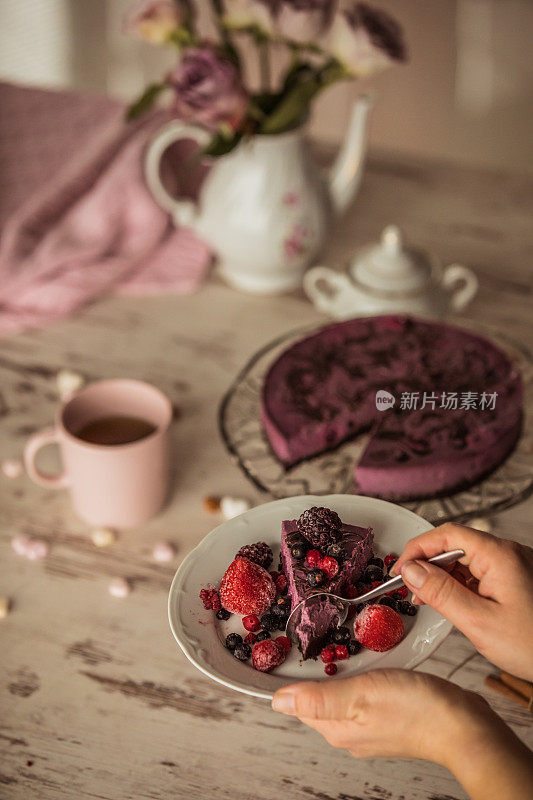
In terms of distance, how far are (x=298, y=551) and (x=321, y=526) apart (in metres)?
0.03

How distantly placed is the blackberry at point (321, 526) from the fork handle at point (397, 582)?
0.20ft

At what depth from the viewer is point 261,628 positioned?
82cm

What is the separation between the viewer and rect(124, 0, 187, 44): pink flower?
1.46 metres

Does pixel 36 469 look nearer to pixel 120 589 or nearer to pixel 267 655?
pixel 120 589

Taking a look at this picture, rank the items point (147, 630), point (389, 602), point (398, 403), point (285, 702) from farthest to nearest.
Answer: point (398, 403), point (147, 630), point (389, 602), point (285, 702)

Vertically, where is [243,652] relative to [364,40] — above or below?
below

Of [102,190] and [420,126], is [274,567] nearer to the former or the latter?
[102,190]

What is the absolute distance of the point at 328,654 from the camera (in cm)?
79

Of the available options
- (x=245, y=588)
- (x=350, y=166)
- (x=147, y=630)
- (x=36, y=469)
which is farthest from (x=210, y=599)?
(x=350, y=166)

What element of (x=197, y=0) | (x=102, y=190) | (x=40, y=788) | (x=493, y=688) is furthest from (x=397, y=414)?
(x=197, y=0)

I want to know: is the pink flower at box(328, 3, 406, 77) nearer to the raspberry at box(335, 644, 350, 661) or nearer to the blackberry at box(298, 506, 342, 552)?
the blackberry at box(298, 506, 342, 552)

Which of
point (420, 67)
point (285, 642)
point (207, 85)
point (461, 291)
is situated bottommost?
point (420, 67)

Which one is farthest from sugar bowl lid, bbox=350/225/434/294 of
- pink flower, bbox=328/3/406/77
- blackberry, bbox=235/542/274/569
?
blackberry, bbox=235/542/274/569

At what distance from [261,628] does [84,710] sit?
274 mm
